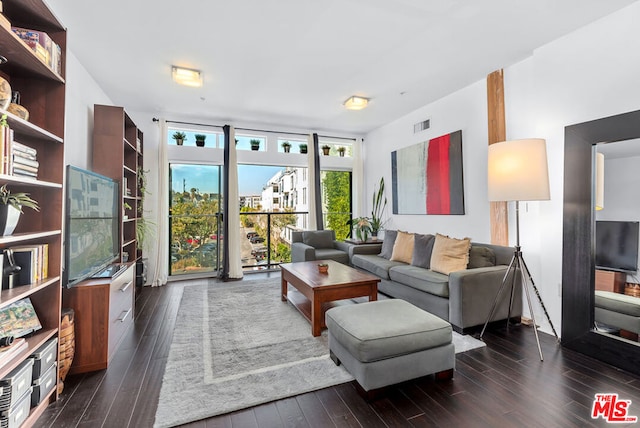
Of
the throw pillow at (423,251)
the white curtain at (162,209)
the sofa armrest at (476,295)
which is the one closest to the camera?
the sofa armrest at (476,295)

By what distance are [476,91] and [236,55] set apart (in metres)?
3.02

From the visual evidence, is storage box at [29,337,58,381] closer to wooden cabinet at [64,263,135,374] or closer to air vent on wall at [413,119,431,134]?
wooden cabinet at [64,263,135,374]

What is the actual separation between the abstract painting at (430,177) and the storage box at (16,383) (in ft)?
14.5

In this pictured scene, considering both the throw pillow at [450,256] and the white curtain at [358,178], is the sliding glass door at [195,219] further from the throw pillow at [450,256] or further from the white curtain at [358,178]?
the throw pillow at [450,256]

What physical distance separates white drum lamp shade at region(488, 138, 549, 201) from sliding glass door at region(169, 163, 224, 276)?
4529mm

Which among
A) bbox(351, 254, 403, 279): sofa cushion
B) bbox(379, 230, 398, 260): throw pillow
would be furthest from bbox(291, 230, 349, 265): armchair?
bbox(379, 230, 398, 260): throw pillow

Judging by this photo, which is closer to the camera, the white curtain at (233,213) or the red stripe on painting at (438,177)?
the red stripe on painting at (438,177)

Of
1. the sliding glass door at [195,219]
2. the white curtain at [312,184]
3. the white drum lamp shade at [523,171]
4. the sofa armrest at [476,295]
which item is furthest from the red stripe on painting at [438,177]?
the sliding glass door at [195,219]

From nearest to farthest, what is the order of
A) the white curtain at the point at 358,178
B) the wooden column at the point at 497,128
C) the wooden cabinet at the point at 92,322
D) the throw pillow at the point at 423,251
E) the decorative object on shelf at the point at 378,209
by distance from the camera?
the wooden cabinet at the point at 92,322
the wooden column at the point at 497,128
the throw pillow at the point at 423,251
the decorative object on shelf at the point at 378,209
the white curtain at the point at 358,178

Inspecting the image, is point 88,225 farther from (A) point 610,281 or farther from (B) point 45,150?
(A) point 610,281

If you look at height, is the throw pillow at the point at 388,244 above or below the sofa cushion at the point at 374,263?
above

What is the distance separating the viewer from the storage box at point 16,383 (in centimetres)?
146

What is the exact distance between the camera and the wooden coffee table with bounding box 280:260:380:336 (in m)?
2.85

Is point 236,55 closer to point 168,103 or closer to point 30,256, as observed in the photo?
point 168,103
